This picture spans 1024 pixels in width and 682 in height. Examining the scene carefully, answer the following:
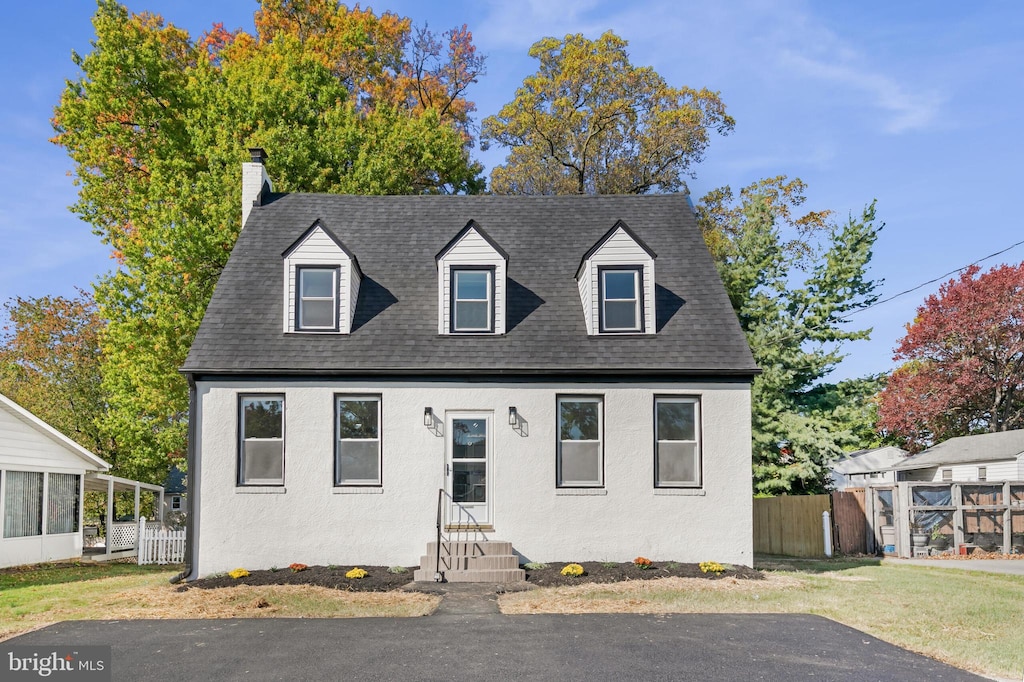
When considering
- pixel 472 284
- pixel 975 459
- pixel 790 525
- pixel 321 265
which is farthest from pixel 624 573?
pixel 975 459

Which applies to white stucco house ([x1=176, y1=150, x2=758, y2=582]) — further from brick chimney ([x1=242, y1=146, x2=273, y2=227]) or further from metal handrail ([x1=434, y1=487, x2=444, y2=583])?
brick chimney ([x1=242, y1=146, x2=273, y2=227])

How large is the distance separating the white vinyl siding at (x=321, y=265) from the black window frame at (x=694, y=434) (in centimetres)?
615

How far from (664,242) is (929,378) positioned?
23.8m

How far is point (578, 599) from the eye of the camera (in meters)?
13.2

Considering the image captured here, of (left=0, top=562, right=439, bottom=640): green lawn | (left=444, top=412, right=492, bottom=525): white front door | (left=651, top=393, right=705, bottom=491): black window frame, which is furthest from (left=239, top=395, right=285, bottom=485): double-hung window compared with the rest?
(left=651, top=393, right=705, bottom=491): black window frame

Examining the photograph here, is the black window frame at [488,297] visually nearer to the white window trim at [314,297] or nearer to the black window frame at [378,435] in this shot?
the black window frame at [378,435]

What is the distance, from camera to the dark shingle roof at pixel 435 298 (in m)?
16.7

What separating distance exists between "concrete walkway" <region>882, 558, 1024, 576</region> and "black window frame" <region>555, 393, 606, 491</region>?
24.2 feet

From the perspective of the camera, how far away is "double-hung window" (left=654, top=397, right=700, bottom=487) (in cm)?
1673

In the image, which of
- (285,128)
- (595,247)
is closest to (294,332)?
(595,247)

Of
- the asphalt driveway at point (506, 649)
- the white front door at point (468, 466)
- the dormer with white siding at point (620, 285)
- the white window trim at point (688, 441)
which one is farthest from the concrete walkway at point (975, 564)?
the white front door at point (468, 466)

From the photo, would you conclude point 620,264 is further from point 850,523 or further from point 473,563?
point 850,523

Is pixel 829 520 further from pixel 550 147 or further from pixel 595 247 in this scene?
pixel 550 147

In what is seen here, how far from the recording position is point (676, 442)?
55.2ft
